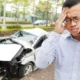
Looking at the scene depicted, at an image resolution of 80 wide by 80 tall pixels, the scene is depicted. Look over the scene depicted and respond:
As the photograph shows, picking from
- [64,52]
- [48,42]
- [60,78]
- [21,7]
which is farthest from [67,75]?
[21,7]

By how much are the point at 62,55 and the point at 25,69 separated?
18.1ft

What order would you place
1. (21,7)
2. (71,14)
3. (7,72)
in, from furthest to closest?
1. (21,7)
2. (7,72)
3. (71,14)

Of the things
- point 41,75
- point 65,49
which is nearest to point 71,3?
point 65,49

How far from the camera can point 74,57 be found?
178 centimetres

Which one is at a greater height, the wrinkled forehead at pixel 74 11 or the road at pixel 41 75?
the wrinkled forehead at pixel 74 11

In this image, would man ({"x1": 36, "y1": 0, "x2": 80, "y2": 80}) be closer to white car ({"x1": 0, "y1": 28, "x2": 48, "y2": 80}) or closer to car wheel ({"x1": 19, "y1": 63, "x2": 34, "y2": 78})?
white car ({"x1": 0, "y1": 28, "x2": 48, "y2": 80})

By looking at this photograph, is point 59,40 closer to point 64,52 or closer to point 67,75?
point 64,52

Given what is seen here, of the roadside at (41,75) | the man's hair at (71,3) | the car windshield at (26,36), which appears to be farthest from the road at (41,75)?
the man's hair at (71,3)

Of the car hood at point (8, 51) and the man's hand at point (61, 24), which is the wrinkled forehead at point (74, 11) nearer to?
the man's hand at point (61, 24)

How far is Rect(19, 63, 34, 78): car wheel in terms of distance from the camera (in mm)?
7076

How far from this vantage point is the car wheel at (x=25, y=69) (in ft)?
23.2

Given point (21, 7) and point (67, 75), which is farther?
point (21, 7)

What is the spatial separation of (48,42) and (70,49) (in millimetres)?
174

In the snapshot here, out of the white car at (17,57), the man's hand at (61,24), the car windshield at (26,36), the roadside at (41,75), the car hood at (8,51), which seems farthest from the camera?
the car windshield at (26,36)
